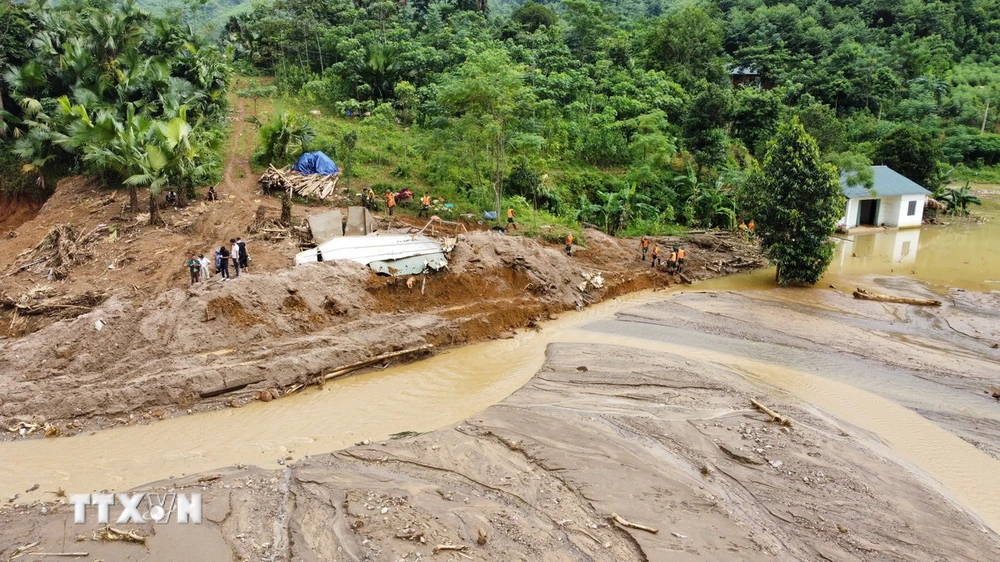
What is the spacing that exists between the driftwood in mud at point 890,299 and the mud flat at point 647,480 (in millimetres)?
4988

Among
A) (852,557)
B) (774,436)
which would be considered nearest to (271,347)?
(774,436)

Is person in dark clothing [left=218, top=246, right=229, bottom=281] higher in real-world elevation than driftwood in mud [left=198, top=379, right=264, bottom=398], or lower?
higher

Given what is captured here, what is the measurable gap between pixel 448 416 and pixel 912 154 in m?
31.7

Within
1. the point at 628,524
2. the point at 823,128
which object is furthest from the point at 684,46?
the point at 628,524

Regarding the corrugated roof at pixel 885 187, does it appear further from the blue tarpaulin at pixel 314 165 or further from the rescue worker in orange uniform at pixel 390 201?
the blue tarpaulin at pixel 314 165

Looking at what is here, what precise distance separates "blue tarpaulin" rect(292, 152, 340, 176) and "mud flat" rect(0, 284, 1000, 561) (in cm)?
1415

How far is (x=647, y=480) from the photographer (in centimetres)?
917

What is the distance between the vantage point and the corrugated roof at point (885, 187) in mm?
27688

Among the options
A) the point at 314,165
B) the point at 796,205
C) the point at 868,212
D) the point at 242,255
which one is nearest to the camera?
the point at 242,255

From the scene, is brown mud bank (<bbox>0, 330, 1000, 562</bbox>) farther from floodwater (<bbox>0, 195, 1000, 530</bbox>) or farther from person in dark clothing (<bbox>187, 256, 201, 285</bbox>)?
person in dark clothing (<bbox>187, 256, 201, 285</bbox>)

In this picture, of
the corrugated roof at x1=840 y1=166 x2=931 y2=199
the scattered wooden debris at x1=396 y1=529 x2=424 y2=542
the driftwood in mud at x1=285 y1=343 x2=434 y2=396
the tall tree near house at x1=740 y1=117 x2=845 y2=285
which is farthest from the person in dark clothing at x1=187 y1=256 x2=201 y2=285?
the corrugated roof at x1=840 y1=166 x2=931 y2=199

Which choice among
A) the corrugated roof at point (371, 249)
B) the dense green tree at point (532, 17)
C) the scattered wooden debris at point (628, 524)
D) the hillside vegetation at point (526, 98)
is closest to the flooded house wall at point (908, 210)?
the hillside vegetation at point (526, 98)

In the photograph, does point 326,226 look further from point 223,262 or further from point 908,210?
point 908,210

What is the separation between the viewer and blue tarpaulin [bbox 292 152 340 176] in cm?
2378
